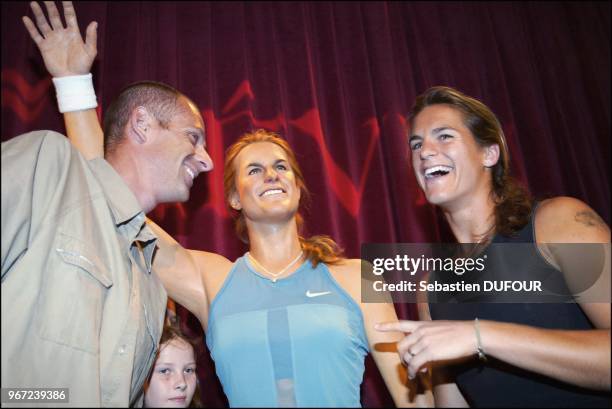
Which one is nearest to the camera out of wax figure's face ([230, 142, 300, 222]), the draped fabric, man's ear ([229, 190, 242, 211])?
wax figure's face ([230, 142, 300, 222])

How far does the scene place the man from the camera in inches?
40.4

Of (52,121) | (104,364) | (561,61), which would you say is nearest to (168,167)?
(104,364)

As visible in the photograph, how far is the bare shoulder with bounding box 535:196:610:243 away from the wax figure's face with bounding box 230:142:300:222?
0.83m

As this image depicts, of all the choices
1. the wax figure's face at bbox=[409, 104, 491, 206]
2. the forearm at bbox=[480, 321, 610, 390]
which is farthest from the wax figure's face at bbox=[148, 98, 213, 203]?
the forearm at bbox=[480, 321, 610, 390]

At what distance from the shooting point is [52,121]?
2332 millimetres

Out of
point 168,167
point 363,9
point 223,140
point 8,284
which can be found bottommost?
point 8,284

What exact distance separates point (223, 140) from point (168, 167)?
0.79m

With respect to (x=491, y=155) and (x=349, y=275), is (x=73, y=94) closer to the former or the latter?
(x=349, y=275)

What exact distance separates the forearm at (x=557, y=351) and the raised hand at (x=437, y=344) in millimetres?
40

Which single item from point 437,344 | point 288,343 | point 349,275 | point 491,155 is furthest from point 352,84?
point 437,344

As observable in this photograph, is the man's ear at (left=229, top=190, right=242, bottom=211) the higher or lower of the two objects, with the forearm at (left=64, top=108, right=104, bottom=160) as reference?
lower

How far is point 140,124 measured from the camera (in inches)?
65.5

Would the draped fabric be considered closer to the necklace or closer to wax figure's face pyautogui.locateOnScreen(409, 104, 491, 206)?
the necklace

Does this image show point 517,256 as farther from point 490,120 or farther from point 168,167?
point 168,167
